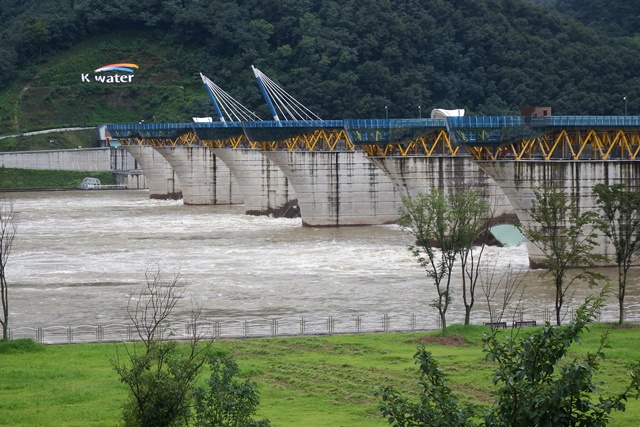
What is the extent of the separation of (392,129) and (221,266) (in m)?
16.8

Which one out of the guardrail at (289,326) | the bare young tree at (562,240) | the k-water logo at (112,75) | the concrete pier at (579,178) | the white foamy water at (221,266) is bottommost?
the guardrail at (289,326)

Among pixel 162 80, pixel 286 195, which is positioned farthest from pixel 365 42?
pixel 286 195

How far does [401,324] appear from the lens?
136 feet

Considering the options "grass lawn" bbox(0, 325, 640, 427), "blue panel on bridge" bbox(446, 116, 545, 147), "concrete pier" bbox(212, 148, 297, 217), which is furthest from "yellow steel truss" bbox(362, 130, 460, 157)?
"grass lawn" bbox(0, 325, 640, 427)

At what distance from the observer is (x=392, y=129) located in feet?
241

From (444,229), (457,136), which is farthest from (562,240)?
(457,136)

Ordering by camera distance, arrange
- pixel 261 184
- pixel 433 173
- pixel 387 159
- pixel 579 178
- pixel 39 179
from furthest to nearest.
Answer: pixel 39 179 < pixel 261 184 < pixel 387 159 < pixel 433 173 < pixel 579 178

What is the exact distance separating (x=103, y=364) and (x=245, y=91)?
12089 centimetres

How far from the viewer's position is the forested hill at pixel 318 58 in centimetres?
14525

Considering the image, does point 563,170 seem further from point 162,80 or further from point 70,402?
point 162,80

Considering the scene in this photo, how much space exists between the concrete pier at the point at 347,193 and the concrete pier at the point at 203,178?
29.7 meters

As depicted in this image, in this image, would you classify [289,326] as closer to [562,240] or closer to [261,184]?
[562,240]

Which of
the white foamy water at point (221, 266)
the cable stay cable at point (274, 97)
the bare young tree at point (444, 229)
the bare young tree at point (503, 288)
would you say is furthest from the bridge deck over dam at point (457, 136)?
the bare young tree at point (444, 229)

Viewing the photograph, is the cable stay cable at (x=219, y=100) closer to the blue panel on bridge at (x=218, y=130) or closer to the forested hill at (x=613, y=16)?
the blue panel on bridge at (x=218, y=130)
